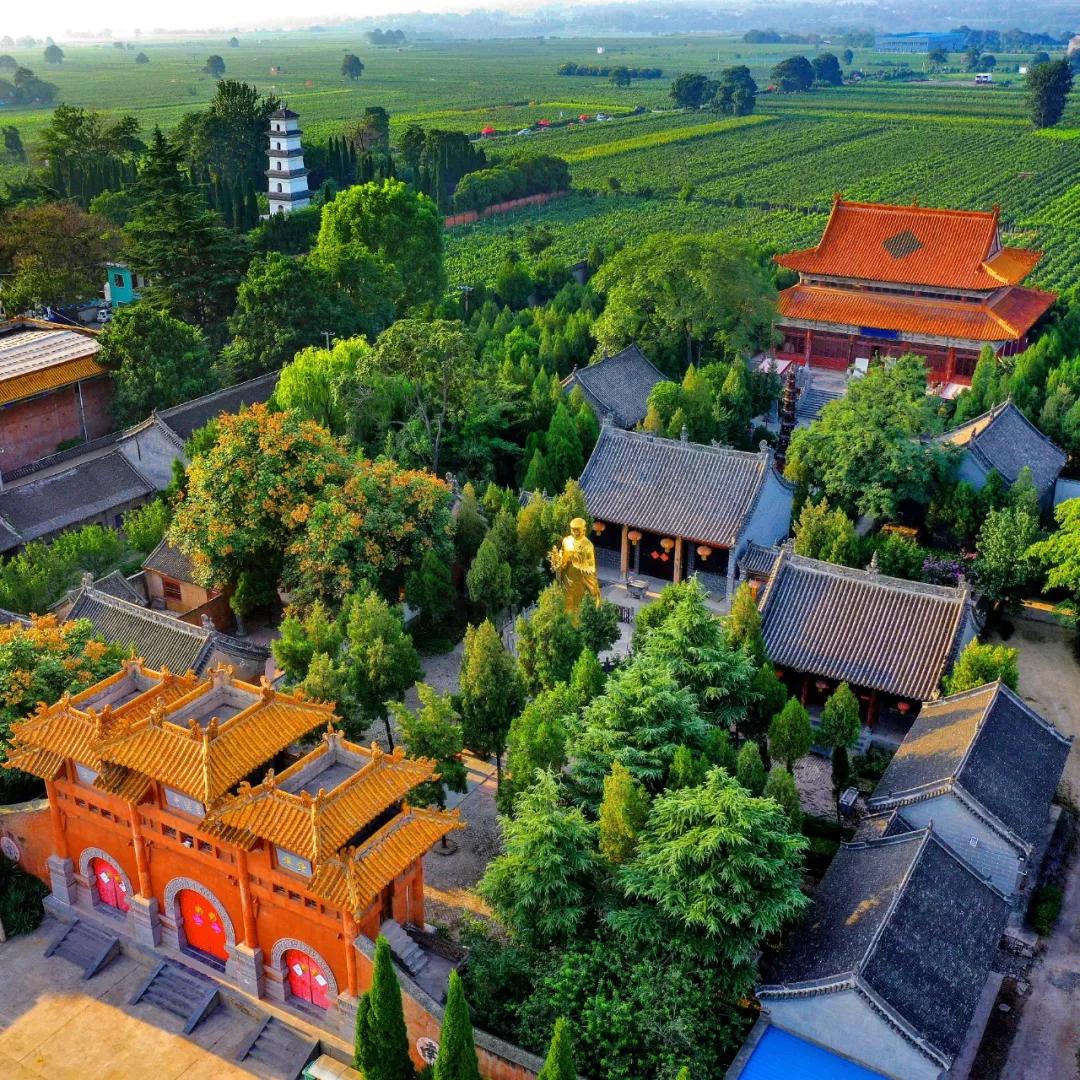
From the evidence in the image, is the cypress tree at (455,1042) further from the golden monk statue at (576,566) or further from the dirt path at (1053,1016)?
the golden monk statue at (576,566)

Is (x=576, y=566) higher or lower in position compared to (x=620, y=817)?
lower

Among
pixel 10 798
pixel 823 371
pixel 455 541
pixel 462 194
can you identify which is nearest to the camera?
pixel 10 798

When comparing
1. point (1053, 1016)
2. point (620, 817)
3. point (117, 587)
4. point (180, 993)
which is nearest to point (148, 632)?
point (117, 587)

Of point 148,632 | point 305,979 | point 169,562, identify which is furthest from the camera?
point 169,562

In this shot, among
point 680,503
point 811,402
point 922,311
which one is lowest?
point 811,402

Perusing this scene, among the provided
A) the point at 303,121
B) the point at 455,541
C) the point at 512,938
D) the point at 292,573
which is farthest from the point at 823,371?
the point at 303,121

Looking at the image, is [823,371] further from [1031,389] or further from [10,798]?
[10,798]

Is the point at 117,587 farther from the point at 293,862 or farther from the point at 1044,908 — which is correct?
the point at 1044,908
